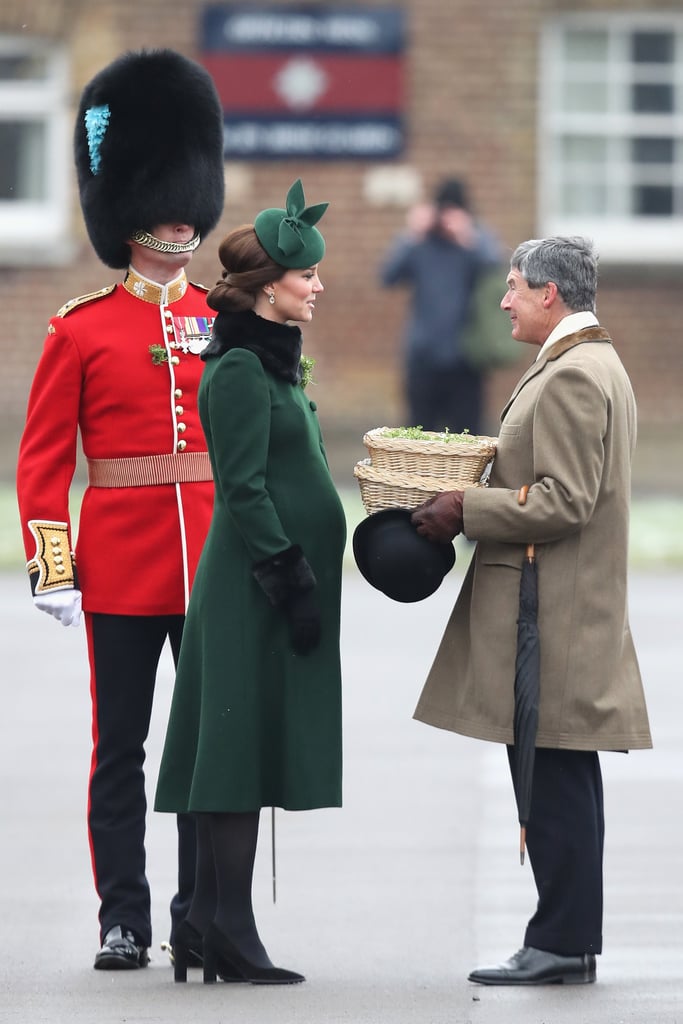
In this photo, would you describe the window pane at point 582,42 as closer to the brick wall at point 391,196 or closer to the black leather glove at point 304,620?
the brick wall at point 391,196

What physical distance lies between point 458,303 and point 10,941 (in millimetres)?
9394

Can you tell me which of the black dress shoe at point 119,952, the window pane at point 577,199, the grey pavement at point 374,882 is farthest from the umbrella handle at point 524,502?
the window pane at point 577,199

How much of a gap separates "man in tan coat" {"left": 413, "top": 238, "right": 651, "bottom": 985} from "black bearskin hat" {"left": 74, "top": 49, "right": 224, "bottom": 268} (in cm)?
91

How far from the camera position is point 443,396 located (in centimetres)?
1499

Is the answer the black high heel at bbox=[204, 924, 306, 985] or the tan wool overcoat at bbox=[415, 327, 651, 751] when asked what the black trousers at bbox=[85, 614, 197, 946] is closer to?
the black high heel at bbox=[204, 924, 306, 985]

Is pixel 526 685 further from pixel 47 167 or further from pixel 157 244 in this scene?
pixel 47 167

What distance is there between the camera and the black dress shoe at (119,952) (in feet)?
17.9

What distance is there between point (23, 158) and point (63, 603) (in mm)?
13081

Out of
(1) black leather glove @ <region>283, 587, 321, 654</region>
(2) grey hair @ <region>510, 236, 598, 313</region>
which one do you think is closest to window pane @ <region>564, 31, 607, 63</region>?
(2) grey hair @ <region>510, 236, 598, 313</region>

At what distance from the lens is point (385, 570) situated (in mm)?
5203

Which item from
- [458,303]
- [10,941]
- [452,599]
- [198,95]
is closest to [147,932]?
[10,941]

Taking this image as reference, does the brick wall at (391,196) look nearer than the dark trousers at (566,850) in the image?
No

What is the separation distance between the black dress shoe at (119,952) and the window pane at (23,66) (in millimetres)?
13234

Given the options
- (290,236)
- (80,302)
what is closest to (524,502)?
(290,236)
